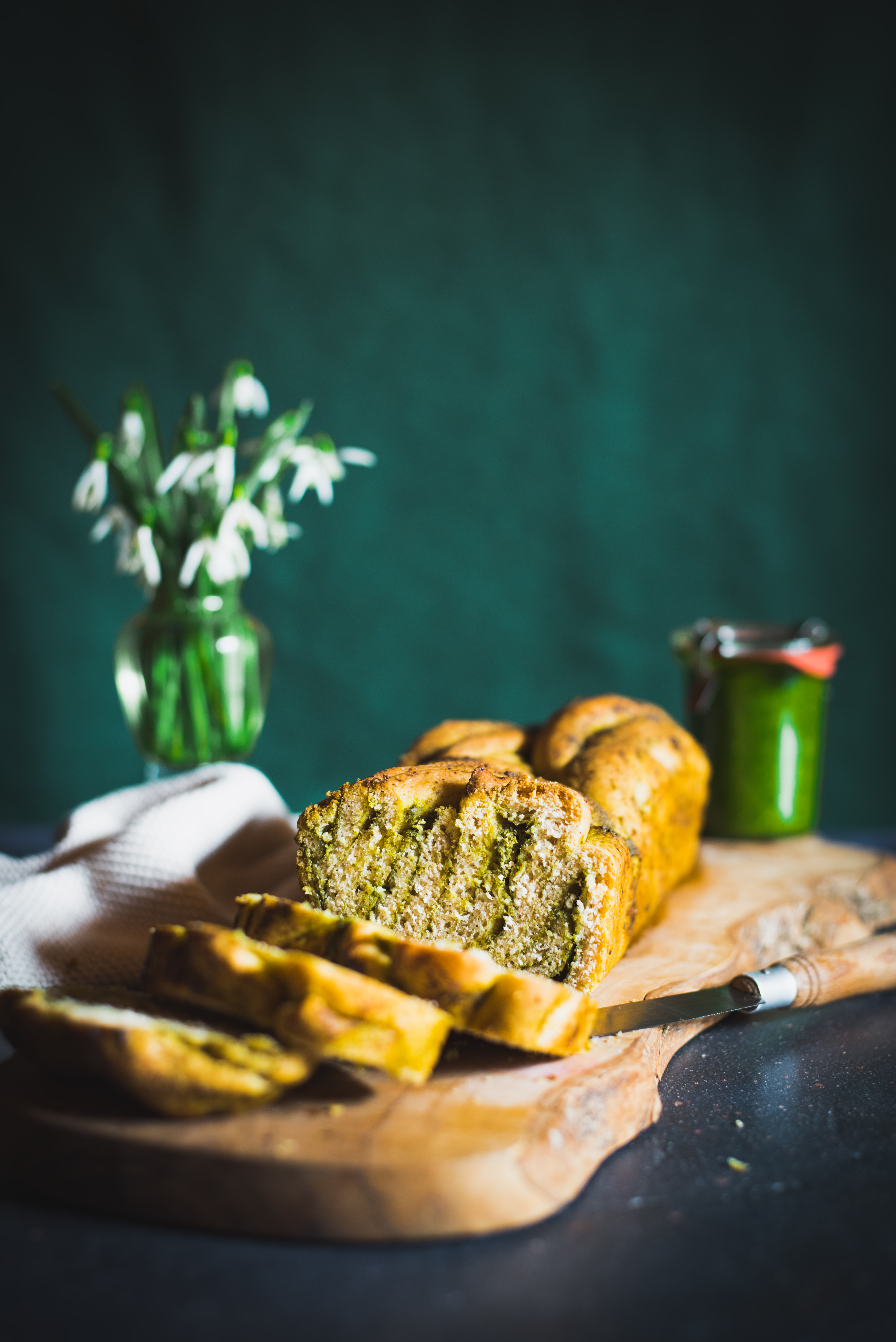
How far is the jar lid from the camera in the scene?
3.09m

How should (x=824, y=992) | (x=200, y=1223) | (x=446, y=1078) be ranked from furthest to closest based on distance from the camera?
(x=824, y=992), (x=446, y=1078), (x=200, y=1223)

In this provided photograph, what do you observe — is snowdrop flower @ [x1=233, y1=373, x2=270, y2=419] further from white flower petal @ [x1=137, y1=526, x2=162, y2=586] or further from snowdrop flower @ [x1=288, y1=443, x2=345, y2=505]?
white flower petal @ [x1=137, y1=526, x2=162, y2=586]

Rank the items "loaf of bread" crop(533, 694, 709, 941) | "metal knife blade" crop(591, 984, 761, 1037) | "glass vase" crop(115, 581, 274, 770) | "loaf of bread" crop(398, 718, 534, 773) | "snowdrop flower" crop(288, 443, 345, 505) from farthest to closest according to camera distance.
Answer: "snowdrop flower" crop(288, 443, 345, 505) → "glass vase" crop(115, 581, 274, 770) → "loaf of bread" crop(398, 718, 534, 773) → "loaf of bread" crop(533, 694, 709, 941) → "metal knife blade" crop(591, 984, 761, 1037)

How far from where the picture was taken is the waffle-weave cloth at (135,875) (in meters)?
2.28

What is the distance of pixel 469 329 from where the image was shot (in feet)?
15.8

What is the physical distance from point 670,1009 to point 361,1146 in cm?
73

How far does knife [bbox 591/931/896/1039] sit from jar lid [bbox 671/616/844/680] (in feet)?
2.73

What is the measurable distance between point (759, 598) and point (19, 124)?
11.8 feet

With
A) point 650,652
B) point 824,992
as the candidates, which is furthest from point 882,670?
point 824,992

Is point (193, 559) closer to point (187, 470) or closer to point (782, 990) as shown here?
point (187, 470)

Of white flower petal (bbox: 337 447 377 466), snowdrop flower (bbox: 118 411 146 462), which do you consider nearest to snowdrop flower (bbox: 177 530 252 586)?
snowdrop flower (bbox: 118 411 146 462)

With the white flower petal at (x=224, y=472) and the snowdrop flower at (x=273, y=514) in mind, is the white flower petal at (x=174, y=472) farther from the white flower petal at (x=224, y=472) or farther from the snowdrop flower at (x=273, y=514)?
the snowdrop flower at (x=273, y=514)

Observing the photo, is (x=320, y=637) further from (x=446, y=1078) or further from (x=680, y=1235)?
(x=680, y=1235)

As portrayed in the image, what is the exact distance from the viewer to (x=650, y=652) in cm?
502
